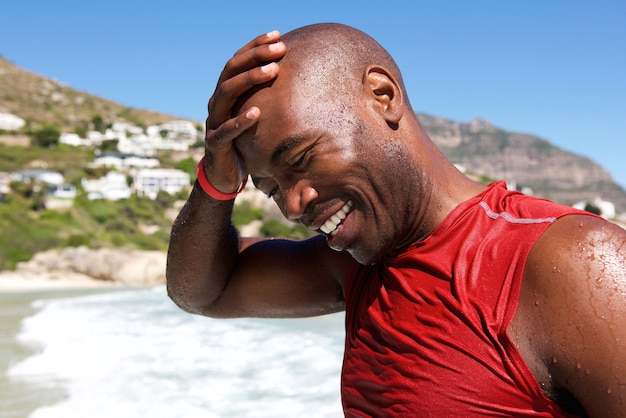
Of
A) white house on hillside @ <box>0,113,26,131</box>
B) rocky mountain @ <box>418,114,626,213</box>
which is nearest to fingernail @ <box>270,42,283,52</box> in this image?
white house on hillside @ <box>0,113,26,131</box>

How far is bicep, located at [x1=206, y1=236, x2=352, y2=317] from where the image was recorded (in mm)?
1656

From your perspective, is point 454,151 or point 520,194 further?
point 454,151

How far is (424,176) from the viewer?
123 centimetres

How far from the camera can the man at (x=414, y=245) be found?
0.98 metres

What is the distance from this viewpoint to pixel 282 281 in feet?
5.52

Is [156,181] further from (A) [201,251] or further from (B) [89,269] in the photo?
(A) [201,251]

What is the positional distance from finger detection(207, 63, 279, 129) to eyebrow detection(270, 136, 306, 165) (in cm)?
12

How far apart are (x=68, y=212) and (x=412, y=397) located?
36.2 metres

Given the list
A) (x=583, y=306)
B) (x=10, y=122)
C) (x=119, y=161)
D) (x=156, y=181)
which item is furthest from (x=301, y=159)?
(x=10, y=122)

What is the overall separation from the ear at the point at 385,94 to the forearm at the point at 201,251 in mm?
496

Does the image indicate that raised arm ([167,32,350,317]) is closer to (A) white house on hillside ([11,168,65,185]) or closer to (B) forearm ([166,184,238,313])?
(B) forearm ([166,184,238,313])

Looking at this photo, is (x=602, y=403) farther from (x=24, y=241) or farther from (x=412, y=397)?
(x=24, y=241)

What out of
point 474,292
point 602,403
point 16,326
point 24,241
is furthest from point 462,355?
point 24,241

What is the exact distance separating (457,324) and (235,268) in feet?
2.52
